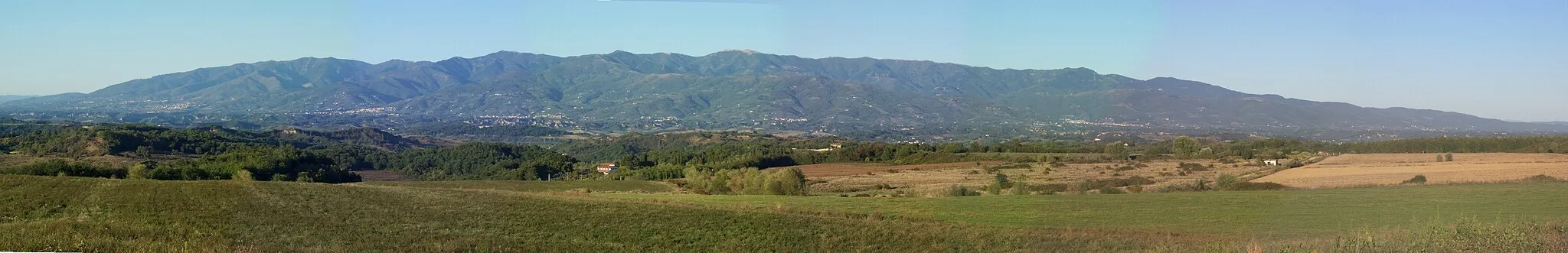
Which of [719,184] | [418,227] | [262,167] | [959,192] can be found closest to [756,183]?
[719,184]

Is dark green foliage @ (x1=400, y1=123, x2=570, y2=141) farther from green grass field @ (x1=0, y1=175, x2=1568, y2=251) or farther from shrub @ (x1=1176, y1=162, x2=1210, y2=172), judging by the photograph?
green grass field @ (x1=0, y1=175, x2=1568, y2=251)

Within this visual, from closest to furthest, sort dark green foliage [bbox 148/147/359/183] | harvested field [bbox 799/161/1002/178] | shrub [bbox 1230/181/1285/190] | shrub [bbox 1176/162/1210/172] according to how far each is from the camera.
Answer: shrub [bbox 1230/181/1285/190]
dark green foliage [bbox 148/147/359/183]
shrub [bbox 1176/162/1210/172]
harvested field [bbox 799/161/1002/178]

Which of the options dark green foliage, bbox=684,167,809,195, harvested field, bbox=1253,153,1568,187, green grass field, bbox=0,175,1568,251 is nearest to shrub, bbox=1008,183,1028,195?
harvested field, bbox=1253,153,1568,187

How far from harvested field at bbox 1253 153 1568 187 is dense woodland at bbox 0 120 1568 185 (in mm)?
2427

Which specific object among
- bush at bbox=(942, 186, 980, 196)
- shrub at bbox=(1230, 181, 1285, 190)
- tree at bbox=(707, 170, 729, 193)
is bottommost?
tree at bbox=(707, 170, 729, 193)

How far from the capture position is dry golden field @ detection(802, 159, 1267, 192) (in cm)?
2322

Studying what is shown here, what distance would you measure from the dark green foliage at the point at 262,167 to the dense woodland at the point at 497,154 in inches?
2.6

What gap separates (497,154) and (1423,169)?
41916 millimetres

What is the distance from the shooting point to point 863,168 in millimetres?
36531

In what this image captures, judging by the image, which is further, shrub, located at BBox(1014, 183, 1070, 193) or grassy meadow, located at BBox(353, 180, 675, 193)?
grassy meadow, located at BBox(353, 180, 675, 193)

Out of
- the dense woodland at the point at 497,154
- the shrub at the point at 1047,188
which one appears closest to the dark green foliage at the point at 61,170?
the dense woodland at the point at 497,154

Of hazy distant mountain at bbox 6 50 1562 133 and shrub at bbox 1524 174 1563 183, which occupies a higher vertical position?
hazy distant mountain at bbox 6 50 1562 133

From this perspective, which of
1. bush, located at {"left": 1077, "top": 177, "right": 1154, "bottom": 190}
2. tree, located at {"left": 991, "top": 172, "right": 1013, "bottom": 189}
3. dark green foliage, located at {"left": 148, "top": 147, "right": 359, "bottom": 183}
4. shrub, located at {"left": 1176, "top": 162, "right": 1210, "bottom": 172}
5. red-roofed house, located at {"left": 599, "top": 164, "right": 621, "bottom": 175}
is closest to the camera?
bush, located at {"left": 1077, "top": 177, "right": 1154, "bottom": 190}

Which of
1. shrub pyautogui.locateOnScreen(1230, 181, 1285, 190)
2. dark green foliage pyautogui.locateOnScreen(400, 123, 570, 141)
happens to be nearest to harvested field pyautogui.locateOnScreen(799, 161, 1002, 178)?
shrub pyautogui.locateOnScreen(1230, 181, 1285, 190)
